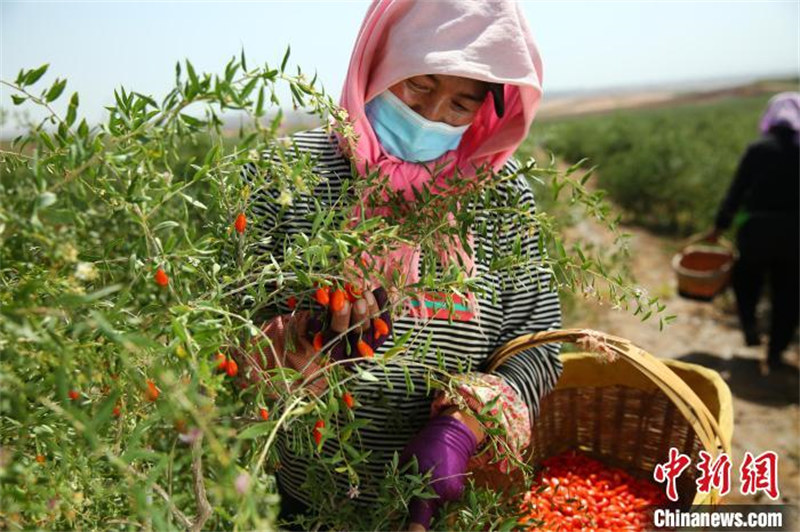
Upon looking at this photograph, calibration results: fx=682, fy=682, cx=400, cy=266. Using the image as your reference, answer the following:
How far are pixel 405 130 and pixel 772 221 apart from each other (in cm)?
455

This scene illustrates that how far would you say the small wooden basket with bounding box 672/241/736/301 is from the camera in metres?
5.34

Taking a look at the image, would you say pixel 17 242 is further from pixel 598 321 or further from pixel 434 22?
pixel 598 321

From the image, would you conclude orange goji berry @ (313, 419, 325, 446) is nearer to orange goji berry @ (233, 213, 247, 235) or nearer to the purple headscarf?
orange goji berry @ (233, 213, 247, 235)

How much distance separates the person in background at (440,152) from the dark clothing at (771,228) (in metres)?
4.12

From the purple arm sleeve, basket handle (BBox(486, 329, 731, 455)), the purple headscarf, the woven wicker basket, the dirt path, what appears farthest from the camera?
the purple headscarf

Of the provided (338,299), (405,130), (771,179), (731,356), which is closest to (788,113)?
(771,179)

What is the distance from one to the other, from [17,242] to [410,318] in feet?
3.78

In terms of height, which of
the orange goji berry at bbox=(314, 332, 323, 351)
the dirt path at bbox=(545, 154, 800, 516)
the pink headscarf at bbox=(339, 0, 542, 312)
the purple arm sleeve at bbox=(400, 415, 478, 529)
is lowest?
the dirt path at bbox=(545, 154, 800, 516)

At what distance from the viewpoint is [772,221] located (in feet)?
17.6

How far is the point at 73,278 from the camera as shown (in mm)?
837

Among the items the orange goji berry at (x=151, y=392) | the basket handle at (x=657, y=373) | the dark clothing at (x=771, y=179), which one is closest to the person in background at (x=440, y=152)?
the basket handle at (x=657, y=373)

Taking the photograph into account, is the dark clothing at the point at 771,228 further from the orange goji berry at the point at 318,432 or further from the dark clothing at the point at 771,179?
the orange goji berry at the point at 318,432

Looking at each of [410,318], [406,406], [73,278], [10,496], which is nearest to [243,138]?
[73,278]

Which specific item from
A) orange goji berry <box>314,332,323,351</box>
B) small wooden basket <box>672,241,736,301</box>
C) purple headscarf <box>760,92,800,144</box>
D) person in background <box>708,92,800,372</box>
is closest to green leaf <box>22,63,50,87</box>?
orange goji berry <box>314,332,323,351</box>
